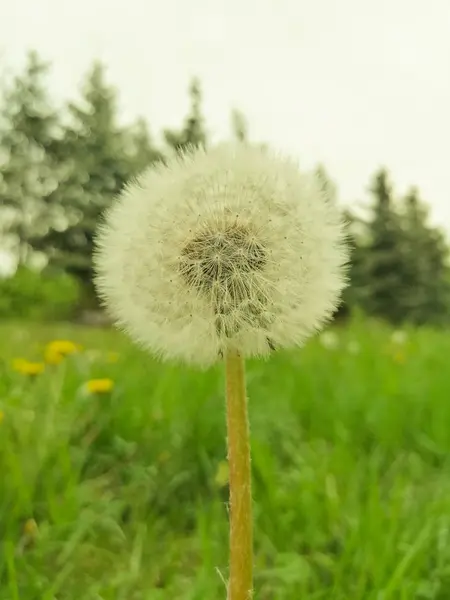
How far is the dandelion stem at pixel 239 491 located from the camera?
58 centimetres

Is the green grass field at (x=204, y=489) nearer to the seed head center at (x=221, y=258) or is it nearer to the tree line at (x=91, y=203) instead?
the seed head center at (x=221, y=258)

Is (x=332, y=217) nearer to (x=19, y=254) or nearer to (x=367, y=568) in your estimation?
(x=367, y=568)

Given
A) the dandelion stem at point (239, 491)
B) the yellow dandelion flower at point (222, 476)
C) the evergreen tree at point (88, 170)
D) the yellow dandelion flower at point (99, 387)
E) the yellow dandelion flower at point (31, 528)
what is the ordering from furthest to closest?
the evergreen tree at point (88, 170), the yellow dandelion flower at point (99, 387), the yellow dandelion flower at point (222, 476), the yellow dandelion flower at point (31, 528), the dandelion stem at point (239, 491)

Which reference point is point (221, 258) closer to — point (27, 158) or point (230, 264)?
point (230, 264)

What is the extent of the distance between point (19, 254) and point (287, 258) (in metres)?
7.36

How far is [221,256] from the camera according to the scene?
0.62 meters

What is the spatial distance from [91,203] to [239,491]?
22.8 feet

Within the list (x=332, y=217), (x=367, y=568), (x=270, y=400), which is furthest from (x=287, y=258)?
(x=270, y=400)

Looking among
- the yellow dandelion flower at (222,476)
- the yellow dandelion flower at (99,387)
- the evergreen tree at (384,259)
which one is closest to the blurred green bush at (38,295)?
the evergreen tree at (384,259)

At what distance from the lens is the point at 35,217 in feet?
26.2

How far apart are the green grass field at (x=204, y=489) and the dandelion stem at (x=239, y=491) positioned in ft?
0.63

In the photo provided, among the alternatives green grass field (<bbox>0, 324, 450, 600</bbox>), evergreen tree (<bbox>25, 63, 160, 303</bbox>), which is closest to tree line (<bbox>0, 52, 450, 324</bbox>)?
evergreen tree (<bbox>25, 63, 160, 303</bbox>)

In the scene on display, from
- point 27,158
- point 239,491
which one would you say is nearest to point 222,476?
point 239,491

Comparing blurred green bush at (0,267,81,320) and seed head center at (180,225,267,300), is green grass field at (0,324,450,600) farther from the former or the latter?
Answer: blurred green bush at (0,267,81,320)
